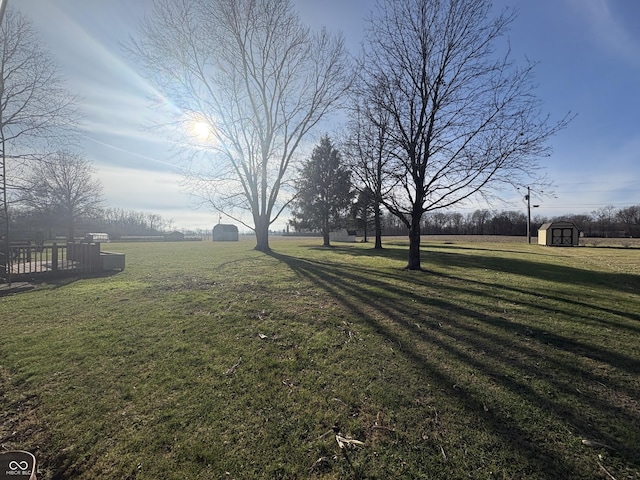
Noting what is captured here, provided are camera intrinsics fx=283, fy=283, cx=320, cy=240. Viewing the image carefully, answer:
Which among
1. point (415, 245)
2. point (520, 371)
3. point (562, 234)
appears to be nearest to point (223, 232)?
point (415, 245)

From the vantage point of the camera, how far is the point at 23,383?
136 inches

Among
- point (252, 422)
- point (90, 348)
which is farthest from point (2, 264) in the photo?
point (252, 422)

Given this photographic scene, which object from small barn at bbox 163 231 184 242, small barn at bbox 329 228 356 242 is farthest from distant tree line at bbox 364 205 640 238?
small barn at bbox 163 231 184 242

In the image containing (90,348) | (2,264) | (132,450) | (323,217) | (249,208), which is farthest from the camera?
(323,217)

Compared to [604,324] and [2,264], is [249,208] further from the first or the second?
[604,324]

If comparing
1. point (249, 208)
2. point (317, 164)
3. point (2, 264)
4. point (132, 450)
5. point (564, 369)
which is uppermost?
point (317, 164)

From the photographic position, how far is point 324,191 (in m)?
30.1

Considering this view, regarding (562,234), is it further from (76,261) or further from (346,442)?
(76,261)

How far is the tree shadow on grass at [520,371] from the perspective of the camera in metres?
2.46

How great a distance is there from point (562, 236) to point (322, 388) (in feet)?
160

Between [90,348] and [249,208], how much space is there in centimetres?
1734
